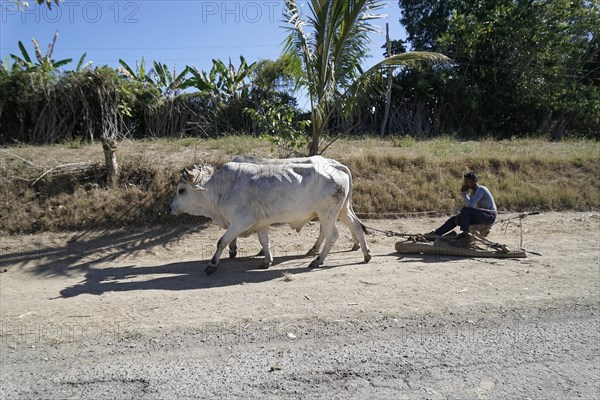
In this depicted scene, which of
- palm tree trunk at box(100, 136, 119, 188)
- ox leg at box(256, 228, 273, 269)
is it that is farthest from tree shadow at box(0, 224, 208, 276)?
ox leg at box(256, 228, 273, 269)

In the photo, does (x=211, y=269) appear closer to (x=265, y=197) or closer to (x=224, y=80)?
(x=265, y=197)

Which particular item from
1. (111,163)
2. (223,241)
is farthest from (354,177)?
(111,163)

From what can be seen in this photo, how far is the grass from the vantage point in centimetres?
948

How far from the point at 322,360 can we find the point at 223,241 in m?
3.24

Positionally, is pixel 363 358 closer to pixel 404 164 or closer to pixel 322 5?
pixel 322 5

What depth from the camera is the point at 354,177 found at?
1148cm

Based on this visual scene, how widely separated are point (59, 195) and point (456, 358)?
8613 millimetres

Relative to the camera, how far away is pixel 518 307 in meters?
5.50

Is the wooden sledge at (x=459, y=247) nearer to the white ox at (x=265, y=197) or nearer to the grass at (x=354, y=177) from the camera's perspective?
the white ox at (x=265, y=197)

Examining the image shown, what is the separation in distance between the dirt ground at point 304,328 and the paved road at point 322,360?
16 mm

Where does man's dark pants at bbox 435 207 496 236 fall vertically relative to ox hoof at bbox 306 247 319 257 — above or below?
above

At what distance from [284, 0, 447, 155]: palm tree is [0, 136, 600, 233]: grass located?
2.44 m

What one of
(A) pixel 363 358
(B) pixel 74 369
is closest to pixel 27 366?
(B) pixel 74 369

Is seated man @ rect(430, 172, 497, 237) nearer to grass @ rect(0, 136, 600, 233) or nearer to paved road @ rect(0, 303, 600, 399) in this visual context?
grass @ rect(0, 136, 600, 233)
